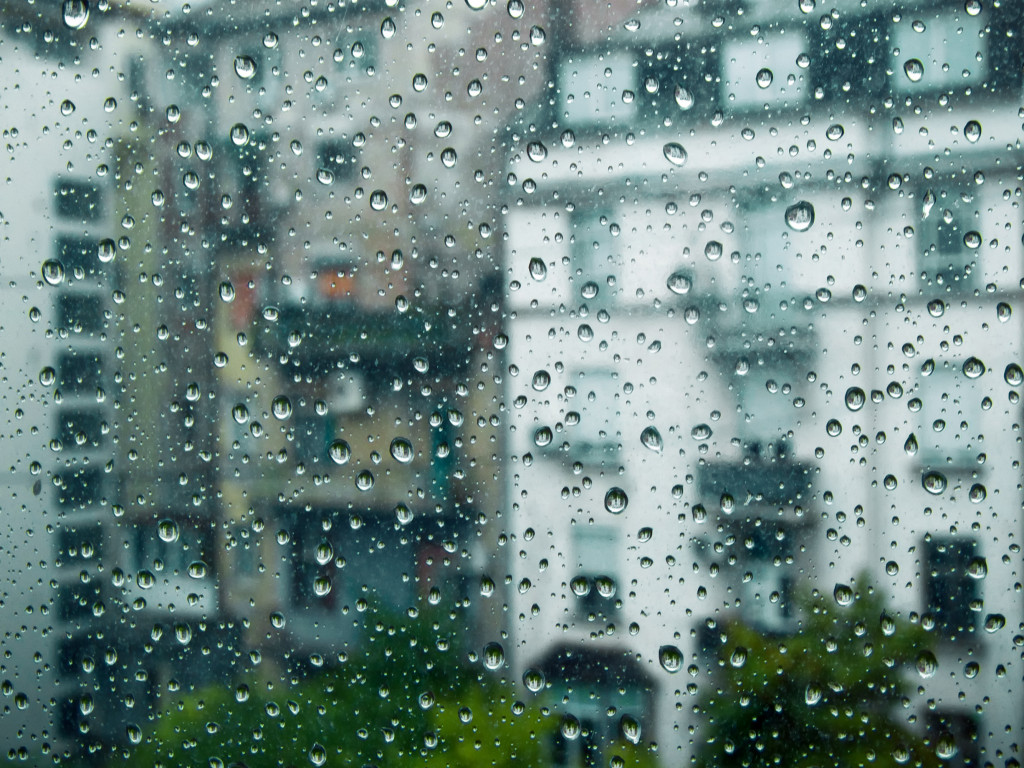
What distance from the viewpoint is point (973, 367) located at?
31.9 inches

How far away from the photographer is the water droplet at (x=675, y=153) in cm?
84

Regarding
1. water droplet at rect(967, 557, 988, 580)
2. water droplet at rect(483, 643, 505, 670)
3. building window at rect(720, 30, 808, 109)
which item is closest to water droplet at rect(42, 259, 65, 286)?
water droplet at rect(483, 643, 505, 670)

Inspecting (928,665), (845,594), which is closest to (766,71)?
(845,594)

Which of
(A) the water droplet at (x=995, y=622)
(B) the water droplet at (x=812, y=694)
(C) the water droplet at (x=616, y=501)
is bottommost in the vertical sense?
(B) the water droplet at (x=812, y=694)

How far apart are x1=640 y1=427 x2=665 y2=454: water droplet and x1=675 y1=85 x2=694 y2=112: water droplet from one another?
1.29ft

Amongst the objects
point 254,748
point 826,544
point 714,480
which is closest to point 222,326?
point 254,748

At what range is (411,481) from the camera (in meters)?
0.88

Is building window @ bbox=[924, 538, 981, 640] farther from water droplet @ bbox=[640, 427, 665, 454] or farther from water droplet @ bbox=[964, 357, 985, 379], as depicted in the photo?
water droplet @ bbox=[640, 427, 665, 454]

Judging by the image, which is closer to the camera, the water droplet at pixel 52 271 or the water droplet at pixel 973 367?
the water droplet at pixel 973 367

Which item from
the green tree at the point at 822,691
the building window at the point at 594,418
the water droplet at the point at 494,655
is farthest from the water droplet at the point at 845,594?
the water droplet at the point at 494,655

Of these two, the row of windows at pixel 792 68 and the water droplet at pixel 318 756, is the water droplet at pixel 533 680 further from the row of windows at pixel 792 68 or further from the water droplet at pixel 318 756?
the row of windows at pixel 792 68

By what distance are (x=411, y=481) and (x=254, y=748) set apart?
41 cm

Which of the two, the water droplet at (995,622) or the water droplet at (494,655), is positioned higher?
the water droplet at (995,622)

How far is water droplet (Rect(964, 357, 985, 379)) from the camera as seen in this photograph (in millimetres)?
810
